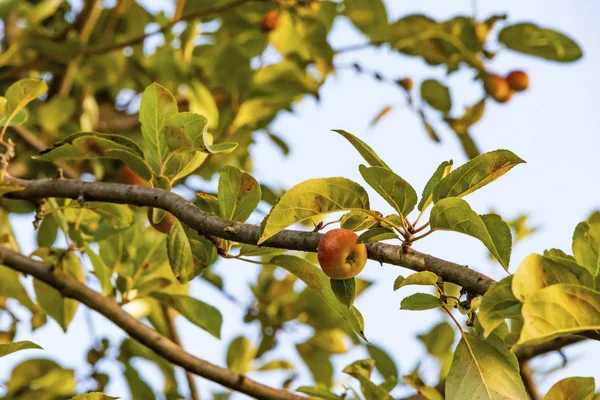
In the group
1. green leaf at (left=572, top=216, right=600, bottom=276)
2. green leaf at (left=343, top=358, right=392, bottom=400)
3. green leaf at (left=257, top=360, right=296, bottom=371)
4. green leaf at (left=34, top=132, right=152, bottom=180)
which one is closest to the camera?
green leaf at (left=572, top=216, right=600, bottom=276)

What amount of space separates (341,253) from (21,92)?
613 millimetres

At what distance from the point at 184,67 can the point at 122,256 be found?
890 millimetres

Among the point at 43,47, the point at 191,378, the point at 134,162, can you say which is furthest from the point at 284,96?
the point at 134,162

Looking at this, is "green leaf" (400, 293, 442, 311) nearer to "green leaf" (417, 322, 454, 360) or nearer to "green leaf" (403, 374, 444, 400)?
"green leaf" (403, 374, 444, 400)

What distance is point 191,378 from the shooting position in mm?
1671

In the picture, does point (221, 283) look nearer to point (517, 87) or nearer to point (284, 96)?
point (284, 96)

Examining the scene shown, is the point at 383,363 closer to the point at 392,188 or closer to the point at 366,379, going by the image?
the point at 366,379

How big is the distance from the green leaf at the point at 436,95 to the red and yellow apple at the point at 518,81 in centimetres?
24

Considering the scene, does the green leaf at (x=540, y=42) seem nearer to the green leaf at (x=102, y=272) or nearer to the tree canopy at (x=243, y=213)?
the tree canopy at (x=243, y=213)

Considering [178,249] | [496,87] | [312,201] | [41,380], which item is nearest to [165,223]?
[178,249]

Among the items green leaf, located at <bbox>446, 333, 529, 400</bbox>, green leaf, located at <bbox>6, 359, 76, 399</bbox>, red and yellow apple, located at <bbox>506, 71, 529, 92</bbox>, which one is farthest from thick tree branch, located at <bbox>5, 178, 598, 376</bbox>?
red and yellow apple, located at <bbox>506, 71, 529, 92</bbox>

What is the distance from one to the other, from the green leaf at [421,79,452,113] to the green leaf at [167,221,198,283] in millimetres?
1351

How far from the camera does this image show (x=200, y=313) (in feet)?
4.45

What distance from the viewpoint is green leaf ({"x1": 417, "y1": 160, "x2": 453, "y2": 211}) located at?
0.81m
